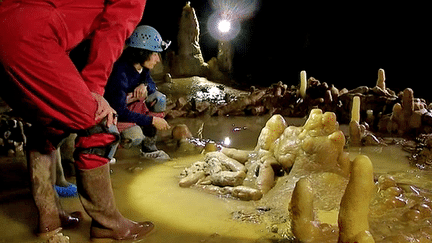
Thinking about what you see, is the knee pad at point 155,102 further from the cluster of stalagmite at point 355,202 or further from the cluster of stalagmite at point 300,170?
the cluster of stalagmite at point 355,202

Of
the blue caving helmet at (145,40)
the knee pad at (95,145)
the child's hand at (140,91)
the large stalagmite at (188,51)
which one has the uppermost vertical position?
the blue caving helmet at (145,40)

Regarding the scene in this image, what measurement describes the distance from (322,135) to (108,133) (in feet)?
6.05

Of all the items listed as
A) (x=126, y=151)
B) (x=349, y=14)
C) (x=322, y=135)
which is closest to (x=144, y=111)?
(x=126, y=151)

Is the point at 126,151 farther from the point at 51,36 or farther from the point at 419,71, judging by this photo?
the point at 419,71

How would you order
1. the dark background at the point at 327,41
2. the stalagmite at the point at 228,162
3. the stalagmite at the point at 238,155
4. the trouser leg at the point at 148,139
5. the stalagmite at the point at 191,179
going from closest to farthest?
1. the stalagmite at the point at 191,179
2. the stalagmite at the point at 228,162
3. the stalagmite at the point at 238,155
4. the trouser leg at the point at 148,139
5. the dark background at the point at 327,41

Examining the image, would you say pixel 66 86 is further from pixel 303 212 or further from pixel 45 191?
pixel 303 212

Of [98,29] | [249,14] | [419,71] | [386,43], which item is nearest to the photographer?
[98,29]

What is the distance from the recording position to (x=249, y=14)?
20.1 metres

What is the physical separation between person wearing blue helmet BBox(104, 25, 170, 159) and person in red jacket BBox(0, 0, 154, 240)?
1.17 metres

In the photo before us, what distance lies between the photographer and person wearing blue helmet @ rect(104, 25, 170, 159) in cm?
388

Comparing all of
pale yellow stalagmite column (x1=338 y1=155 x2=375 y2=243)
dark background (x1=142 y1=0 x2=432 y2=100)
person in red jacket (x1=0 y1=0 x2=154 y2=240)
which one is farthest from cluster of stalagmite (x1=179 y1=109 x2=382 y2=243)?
dark background (x1=142 y1=0 x2=432 y2=100)

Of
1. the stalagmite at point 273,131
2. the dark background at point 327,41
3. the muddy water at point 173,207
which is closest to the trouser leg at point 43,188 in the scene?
the muddy water at point 173,207

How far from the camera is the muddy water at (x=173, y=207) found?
2807 millimetres

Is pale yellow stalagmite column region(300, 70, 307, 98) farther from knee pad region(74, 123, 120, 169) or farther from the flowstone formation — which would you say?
knee pad region(74, 123, 120, 169)
